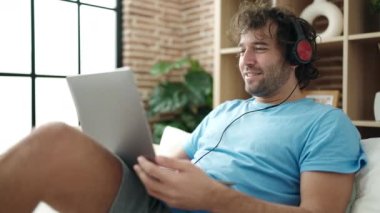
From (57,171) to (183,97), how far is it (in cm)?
203

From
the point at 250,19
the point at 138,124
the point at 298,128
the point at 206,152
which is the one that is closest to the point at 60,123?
the point at 138,124

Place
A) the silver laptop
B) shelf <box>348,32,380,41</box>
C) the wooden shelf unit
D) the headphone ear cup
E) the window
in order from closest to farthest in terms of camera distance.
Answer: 1. the silver laptop
2. the headphone ear cup
3. shelf <box>348,32,380,41</box>
4. the wooden shelf unit
5. the window

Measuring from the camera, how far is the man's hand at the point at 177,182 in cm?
96

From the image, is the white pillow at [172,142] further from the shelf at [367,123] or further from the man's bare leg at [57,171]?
the shelf at [367,123]

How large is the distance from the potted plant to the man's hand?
78.4 inches

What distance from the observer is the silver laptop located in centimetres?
91

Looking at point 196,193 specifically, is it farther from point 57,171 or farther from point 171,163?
point 57,171

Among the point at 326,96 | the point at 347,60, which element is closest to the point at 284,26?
the point at 347,60

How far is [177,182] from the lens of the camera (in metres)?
0.96

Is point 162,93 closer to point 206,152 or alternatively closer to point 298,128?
point 206,152

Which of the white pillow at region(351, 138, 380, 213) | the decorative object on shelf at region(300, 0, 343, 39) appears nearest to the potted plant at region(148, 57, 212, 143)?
the decorative object on shelf at region(300, 0, 343, 39)

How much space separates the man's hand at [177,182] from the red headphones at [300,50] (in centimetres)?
68

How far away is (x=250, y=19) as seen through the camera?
1530mm

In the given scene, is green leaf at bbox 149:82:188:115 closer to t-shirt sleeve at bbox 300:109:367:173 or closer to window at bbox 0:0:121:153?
window at bbox 0:0:121:153
